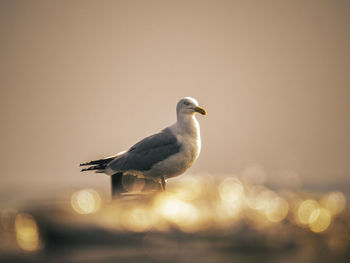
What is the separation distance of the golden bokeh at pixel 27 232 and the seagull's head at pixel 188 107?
4646 millimetres

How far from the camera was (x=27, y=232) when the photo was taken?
38.9ft

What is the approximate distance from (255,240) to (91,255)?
14.8ft

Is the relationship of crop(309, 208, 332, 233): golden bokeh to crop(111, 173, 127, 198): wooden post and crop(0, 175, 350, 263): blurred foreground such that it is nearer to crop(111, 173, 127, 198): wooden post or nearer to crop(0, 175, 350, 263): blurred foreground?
Answer: crop(0, 175, 350, 263): blurred foreground

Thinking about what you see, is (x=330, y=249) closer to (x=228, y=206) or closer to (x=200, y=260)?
(x=228, y=206)

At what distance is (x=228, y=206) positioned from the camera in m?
13.0

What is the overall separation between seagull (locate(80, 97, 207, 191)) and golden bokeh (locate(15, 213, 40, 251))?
83.4 inches

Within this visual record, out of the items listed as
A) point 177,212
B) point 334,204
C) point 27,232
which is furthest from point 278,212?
point 334,204

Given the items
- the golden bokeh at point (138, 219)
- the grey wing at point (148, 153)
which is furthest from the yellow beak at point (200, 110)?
the golden bokeh at point (138, 219)

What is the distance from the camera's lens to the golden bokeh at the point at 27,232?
36.2 feet

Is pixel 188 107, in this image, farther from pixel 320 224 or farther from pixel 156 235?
pixel 320 224

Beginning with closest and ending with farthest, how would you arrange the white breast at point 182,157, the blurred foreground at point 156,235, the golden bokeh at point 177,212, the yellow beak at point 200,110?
the blurred foreground at point 156,235
the golden bokeh at point 177,212
the white breast at point 182,157
the yellow beak at point 200,110

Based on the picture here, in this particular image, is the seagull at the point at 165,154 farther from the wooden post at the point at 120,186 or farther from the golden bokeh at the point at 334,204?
the golden bokeh at the point at 334,204

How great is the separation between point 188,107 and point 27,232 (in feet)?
17.2

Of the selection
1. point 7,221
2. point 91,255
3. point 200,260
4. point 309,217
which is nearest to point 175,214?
point 200,260
